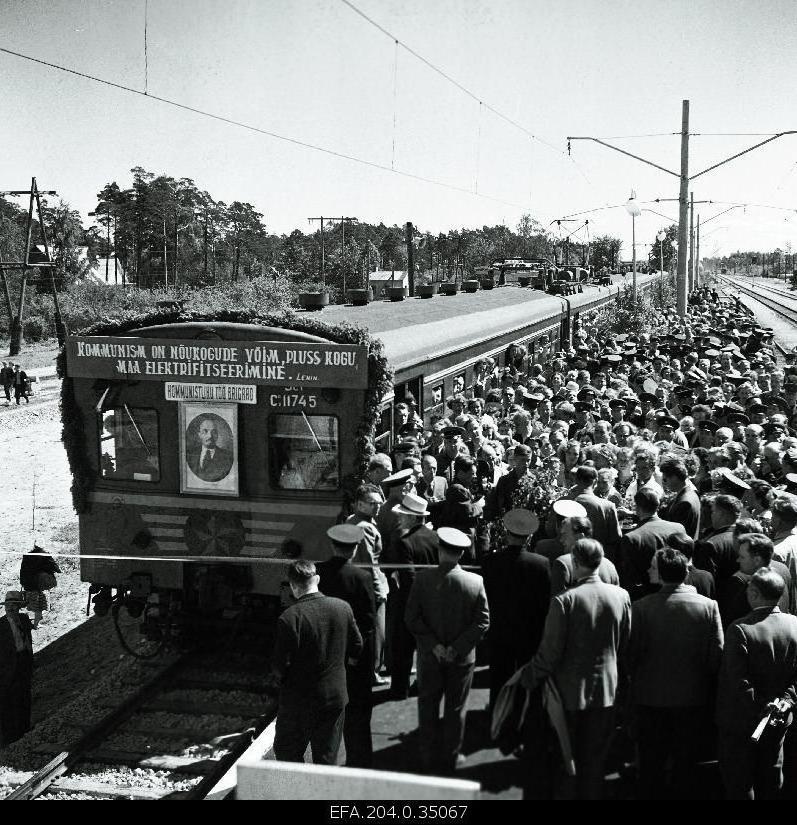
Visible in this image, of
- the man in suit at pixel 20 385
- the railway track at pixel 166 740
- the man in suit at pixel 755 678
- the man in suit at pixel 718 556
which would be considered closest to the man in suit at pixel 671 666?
the man in suit at pixel 755 678

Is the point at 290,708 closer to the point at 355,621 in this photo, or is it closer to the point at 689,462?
the point at 355,621

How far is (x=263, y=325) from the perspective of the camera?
825 cm

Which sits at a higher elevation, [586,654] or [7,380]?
[7,380]


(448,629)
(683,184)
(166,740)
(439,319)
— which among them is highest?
(683,184)

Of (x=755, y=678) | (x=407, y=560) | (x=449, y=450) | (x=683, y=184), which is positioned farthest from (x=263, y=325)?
(x=683, y=184)

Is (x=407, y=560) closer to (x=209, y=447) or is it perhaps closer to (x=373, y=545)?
(x=373, y=545)

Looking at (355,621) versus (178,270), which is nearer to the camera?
(355,621)

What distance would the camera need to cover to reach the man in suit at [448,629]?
215 inches

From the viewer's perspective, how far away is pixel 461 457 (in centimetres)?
804

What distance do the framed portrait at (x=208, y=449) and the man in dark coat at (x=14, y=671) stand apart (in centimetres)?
174

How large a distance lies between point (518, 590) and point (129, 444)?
4368mm

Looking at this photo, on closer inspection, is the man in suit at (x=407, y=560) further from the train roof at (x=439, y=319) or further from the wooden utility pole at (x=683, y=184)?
the wooden utility pole at (x=683, y=184)

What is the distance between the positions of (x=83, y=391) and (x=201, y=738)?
3348 millimetres

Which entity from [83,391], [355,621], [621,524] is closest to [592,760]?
[355,621]
